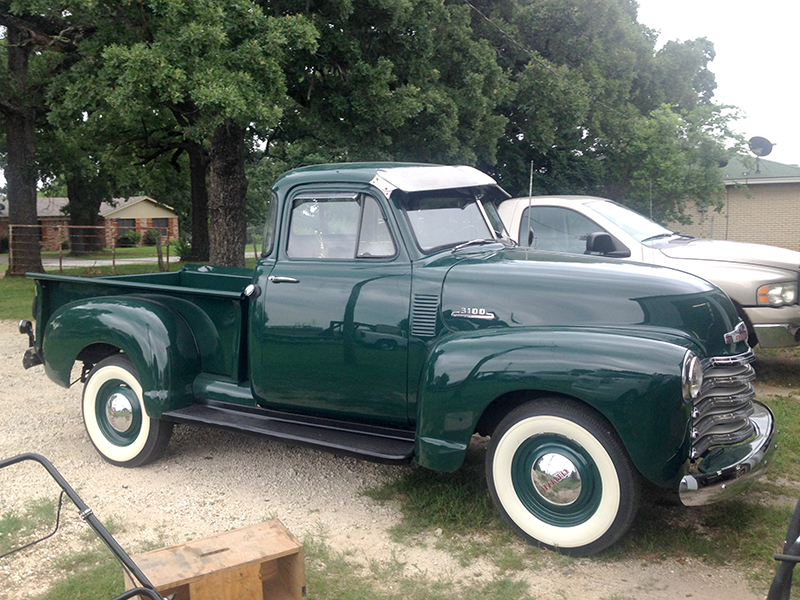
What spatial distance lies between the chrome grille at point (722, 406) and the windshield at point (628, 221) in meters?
3.70

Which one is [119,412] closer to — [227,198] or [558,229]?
[558,229]

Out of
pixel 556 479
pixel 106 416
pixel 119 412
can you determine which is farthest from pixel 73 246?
pixel 556 479

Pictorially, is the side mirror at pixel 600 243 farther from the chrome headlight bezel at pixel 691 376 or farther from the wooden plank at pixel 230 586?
the wooden plank at pixel 230 586

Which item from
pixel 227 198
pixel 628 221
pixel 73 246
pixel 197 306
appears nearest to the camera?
pixel 197 306

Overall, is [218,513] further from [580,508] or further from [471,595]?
[580,508]

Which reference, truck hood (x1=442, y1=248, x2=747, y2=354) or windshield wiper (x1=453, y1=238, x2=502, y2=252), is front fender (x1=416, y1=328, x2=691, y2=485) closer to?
truck hood (x1=442, y1=248, x2=747, y2=354)

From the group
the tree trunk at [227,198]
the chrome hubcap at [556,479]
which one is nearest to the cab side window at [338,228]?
the chrome hubcap at [556,479]

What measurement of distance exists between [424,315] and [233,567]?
70.5 inches

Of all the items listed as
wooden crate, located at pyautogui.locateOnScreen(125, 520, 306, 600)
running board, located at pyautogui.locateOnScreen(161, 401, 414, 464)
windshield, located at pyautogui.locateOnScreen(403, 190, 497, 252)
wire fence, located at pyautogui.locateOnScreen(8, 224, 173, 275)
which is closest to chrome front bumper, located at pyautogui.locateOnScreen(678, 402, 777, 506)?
running board, located at pyautogui.locateOnScreen(161, 401, 414, 464)

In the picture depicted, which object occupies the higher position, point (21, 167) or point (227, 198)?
point (21, 167)

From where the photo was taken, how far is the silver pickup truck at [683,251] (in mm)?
6824

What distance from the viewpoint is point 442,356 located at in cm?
399

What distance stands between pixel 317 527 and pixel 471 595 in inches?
46.4

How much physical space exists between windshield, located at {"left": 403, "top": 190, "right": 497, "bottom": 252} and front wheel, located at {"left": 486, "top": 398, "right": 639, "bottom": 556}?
1275mm
